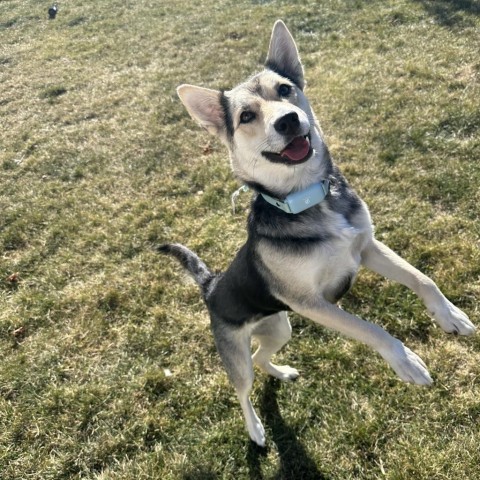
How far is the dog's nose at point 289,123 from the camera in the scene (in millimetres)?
3213

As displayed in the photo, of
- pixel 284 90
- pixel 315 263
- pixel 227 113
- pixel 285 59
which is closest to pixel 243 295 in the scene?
pixel 315 263

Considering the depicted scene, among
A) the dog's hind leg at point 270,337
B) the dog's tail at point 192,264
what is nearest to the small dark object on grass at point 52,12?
the dog's tail at point 192,264

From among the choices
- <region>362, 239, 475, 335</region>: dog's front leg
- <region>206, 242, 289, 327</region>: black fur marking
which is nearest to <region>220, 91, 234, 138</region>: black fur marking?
<region>206, 242, 289, 327</region>: black fur marking

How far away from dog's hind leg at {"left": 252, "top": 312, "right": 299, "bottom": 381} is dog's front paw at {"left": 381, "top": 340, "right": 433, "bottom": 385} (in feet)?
3.63

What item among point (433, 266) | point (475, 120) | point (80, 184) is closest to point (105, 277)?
point (80, 184)

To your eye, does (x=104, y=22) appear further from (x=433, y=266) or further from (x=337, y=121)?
(x=433, y=266)

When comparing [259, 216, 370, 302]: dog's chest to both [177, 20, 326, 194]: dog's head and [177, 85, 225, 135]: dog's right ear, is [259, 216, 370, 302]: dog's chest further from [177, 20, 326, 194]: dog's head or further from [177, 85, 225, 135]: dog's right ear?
[177, 85, 225, 135]: dog's right ear

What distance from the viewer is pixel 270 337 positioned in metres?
3.85

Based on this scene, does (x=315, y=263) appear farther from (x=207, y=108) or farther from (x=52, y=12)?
(x=52, y=12)

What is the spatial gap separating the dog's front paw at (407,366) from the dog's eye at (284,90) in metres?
2.19

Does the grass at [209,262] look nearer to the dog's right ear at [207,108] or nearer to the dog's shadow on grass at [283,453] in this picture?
the dog's shadow on grass at [283,453]

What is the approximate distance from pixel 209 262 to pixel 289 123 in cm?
265

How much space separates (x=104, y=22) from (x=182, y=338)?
13.3 meters

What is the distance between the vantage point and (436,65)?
7938mm
